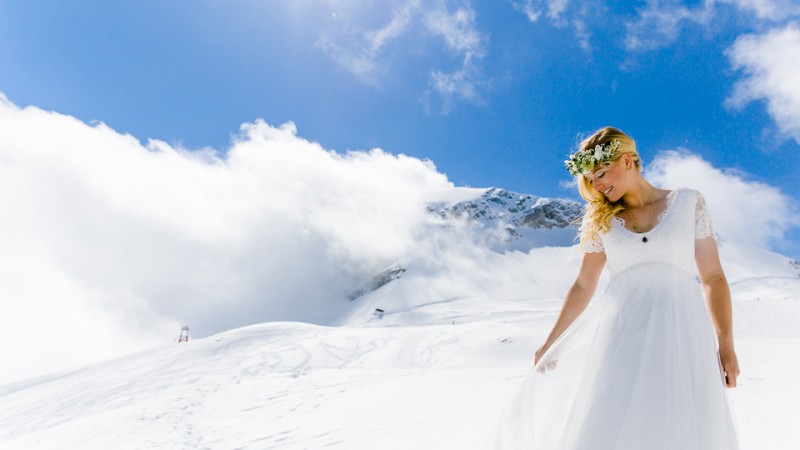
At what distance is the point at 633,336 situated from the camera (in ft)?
7.45

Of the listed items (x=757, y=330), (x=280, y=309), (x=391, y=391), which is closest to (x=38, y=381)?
(x=391, y=391)

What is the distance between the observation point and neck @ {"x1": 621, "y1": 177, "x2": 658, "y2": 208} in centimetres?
259

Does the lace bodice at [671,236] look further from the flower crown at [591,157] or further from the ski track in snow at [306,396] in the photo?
the ski track in snow at [306,396]

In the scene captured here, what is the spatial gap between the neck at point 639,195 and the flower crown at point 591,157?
8.7 inches

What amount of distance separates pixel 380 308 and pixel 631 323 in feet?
293

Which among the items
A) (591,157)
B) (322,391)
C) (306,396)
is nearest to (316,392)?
(322,391)

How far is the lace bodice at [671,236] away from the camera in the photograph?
93.4 inches

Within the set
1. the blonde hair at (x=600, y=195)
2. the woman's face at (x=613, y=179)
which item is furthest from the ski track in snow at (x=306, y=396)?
the woman's face at (x=613, y=179)

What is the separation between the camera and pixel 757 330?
78.1ft

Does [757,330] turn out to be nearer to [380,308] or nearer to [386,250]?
[380,308]

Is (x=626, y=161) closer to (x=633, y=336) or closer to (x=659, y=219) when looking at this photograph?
(x=659, y=219)

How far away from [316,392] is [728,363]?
365 inches

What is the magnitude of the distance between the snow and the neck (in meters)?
3.52

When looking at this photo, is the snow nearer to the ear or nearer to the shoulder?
the shoulder
